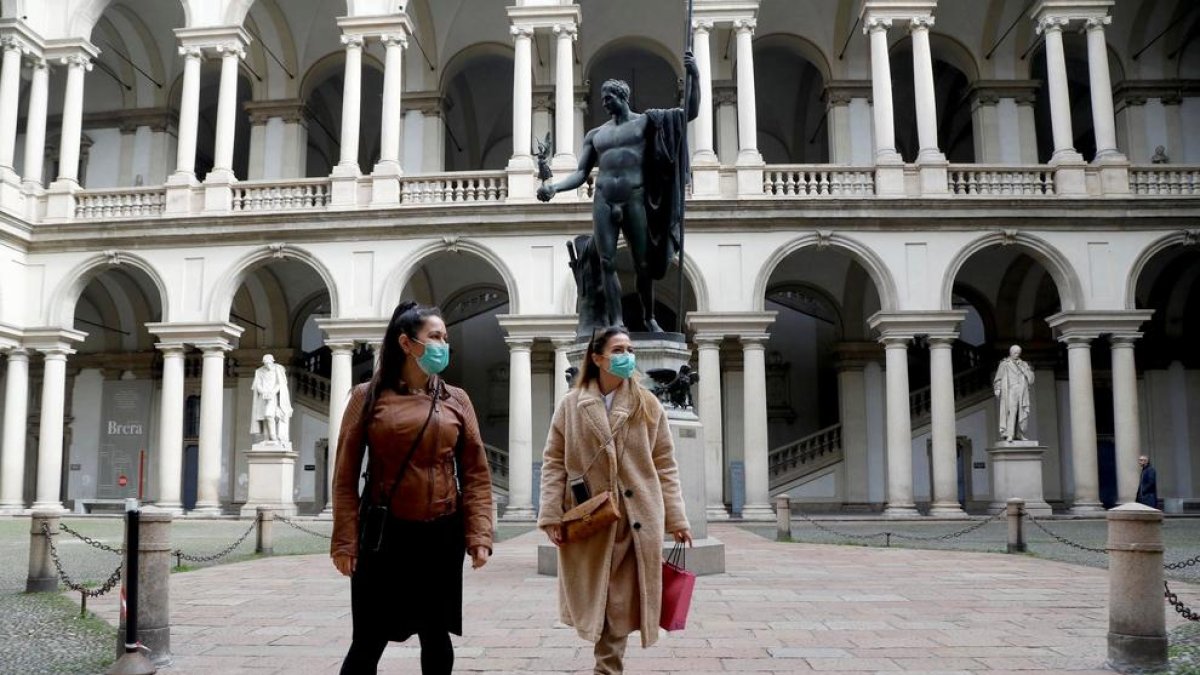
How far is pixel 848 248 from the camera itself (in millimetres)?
22938

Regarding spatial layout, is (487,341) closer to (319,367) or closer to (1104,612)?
(319,367)

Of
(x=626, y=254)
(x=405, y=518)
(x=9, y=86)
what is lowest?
(x=405, y=518)

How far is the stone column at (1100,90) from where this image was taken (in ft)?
76.9

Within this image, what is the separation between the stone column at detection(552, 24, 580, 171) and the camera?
23.8 m

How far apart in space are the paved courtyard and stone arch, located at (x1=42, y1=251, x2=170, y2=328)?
→ 15.3 metres

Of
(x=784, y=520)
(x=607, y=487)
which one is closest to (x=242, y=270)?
A: (x=784, y=520)

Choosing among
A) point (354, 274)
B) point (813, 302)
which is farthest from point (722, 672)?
point (813, 302)

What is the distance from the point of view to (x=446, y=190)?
2409 cm

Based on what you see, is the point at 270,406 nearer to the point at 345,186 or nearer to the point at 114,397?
the point at 345,186

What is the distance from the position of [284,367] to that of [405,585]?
2547cm

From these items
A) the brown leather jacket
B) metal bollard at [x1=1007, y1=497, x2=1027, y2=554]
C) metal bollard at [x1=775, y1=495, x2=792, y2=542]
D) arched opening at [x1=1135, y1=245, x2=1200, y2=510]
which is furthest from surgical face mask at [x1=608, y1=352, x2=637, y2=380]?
arched opening at [x1=1135, y1=245, x2=1200, y2=510]

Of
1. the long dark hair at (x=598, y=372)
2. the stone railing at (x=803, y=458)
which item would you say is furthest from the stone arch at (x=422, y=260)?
the long dark hair at (x=598, y=372)

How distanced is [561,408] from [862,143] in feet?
A: 78.2

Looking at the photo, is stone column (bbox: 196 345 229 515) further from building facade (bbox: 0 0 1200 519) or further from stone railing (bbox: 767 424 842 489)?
stone railing (bbox: 767 424 842 489)
